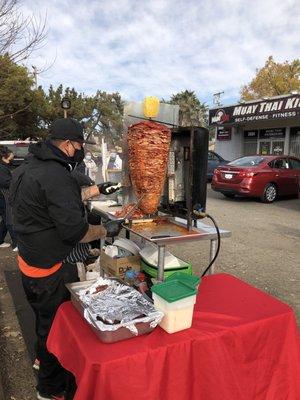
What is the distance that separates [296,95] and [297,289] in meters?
13.9

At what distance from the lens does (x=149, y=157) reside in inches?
128

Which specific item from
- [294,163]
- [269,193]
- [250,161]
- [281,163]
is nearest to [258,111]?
[294,163]

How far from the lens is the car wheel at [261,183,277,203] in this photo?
12805 mm

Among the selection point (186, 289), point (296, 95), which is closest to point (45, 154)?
point (186, 289)

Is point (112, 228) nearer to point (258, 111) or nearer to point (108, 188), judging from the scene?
point (108, 188)

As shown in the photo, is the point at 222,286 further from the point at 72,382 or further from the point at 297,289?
the point at 297,289

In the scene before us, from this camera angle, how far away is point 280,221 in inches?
386

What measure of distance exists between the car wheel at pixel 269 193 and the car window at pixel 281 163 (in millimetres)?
701

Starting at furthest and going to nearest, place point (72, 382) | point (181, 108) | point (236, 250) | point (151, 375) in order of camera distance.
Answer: point (236, 250), point (181, 108), point (72, 382), point (151, 375)

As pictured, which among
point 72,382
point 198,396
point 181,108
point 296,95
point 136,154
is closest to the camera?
point 198,396

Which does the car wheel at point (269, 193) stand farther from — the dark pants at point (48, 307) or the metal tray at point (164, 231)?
the dark pants at point (48, 307)

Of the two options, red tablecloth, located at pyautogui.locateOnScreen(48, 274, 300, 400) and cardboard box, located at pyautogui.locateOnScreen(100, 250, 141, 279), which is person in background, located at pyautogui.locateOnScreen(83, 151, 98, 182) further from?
red tablecloth, located at pyautogui.locateOnScreen(48, 274, 300, 400)

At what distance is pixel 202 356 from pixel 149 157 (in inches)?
66.4

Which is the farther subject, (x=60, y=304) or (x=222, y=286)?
(x=222, y=286)
